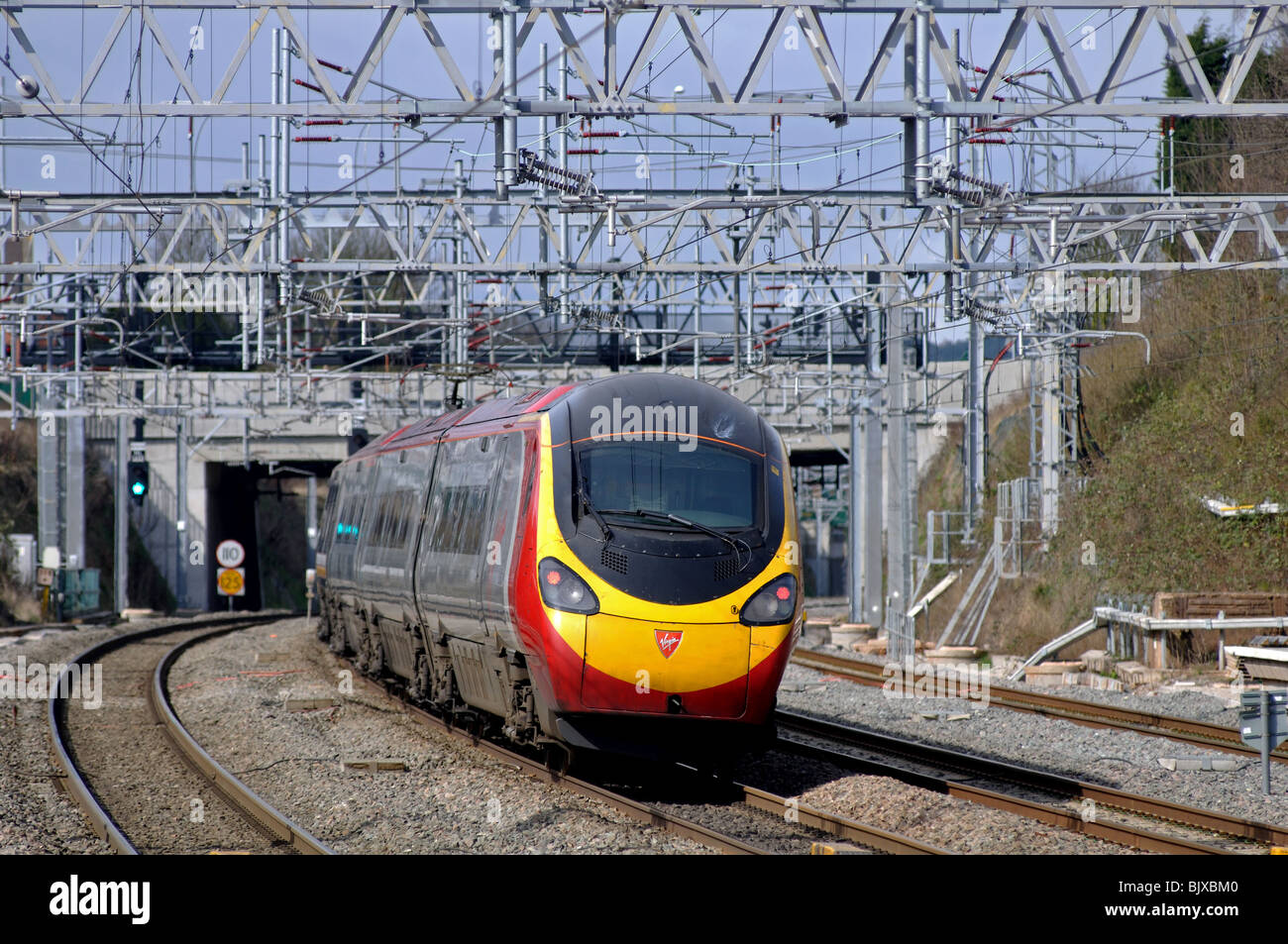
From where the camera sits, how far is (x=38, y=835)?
31.7ft

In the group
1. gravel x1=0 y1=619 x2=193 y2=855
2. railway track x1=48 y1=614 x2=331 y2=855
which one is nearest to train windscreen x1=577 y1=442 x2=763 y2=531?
railway track x1=48 y1=614 x2=331 y2=855

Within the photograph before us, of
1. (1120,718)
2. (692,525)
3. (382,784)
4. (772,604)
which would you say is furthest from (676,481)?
(1120,718)

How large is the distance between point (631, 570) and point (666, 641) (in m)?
0.56

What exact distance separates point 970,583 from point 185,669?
614 inches

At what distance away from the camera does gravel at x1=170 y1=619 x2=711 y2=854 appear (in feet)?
29.4

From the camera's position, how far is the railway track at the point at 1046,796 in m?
8.96

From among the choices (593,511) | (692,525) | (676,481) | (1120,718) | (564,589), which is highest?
(676,481)

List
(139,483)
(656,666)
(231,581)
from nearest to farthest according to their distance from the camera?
(656,666)
(139,483)
(231,581)

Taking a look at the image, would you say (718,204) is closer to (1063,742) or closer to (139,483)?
(1063,742)

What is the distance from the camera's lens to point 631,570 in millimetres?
10102

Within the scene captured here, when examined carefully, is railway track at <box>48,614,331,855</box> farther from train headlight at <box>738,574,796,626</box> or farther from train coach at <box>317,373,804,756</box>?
train headlight at <box>738,574,796,626</box>

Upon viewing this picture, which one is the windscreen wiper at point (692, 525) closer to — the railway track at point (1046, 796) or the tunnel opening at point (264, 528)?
the railway track at point (1046, 796)

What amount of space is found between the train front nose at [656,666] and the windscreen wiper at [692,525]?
52cm
